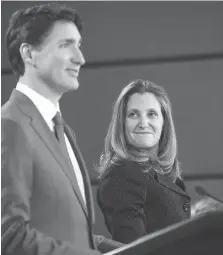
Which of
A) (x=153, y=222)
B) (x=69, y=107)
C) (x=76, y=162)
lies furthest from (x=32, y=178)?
(x=69, y=107)

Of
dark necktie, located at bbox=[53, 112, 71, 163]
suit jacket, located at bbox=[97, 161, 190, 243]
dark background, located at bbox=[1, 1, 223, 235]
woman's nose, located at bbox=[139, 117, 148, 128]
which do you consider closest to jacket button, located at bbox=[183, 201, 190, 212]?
suit jacket, located at bbox=[97, 161, 190, 243]

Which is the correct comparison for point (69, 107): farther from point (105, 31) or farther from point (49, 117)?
point (49, 117)

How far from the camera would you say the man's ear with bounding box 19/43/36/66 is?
550mm

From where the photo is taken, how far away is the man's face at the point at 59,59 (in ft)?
1.77

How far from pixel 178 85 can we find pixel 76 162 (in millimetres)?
543

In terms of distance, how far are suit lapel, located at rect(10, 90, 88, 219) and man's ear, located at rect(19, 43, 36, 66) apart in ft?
0.14

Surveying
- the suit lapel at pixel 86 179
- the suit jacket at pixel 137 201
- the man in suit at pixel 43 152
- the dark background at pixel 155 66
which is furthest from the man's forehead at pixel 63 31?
the dark background at pixel 155 66

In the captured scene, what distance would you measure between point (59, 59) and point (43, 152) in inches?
4.4

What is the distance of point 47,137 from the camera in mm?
516

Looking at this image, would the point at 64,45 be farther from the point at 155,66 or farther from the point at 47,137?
the point at 155,66

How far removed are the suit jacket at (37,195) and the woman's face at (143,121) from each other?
20 cm

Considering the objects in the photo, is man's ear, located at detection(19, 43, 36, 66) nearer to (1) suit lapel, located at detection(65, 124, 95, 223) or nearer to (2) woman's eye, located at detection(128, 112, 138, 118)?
(1) suit lapel, located at detection(65, 124, 95, 223)

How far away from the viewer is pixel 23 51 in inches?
21.9

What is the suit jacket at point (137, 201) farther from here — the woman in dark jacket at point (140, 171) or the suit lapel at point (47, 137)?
the suit lapel at point (47, 137)
